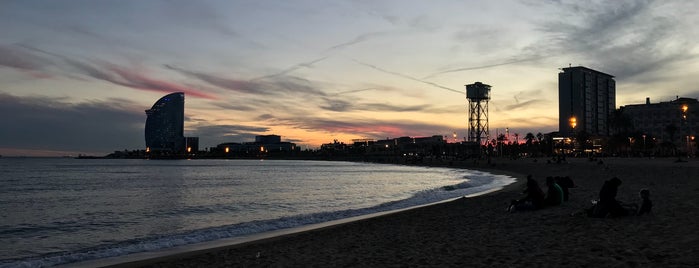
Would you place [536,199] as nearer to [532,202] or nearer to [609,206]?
[532,202]

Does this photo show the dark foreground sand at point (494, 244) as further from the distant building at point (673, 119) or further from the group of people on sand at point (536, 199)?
the distant building at point (673, 119)

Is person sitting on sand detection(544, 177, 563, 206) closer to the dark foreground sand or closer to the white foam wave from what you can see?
the dark foreground sand

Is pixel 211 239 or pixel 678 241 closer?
pixel 678 241

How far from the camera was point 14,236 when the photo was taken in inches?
739

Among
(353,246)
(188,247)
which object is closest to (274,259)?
(353,246)

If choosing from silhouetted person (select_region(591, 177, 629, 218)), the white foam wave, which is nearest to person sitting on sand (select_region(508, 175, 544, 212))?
silhouetted person (select_region(591, 177, 629, 218))

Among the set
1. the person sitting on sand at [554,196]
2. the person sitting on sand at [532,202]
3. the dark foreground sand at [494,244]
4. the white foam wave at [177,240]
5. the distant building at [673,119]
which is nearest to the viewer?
the dark foreground sand at [494,244]

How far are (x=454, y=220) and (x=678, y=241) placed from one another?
301 inches

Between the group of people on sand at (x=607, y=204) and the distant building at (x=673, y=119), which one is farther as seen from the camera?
the distant building at (x=673, y=119)

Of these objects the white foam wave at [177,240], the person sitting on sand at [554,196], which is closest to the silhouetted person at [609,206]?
the person sitting on sand at [554,196]

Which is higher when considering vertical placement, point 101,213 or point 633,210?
point 633,210

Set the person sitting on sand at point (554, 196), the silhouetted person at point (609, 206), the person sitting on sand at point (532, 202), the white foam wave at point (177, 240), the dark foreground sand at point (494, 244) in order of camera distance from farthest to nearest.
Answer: the person sitting on sand at point (554, 196), the person sitting on sand at point (532, 202), the silhouetted person at point (609, 206), the white foam wave at point (177, 240), the dark foreground sand at point (494, 244)

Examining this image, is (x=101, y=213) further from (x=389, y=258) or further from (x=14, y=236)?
(x=389, y=258)

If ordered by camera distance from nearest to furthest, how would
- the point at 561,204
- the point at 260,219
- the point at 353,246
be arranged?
1. the point at 353,246
2. the point at 561,204
3. the point at 260,219
